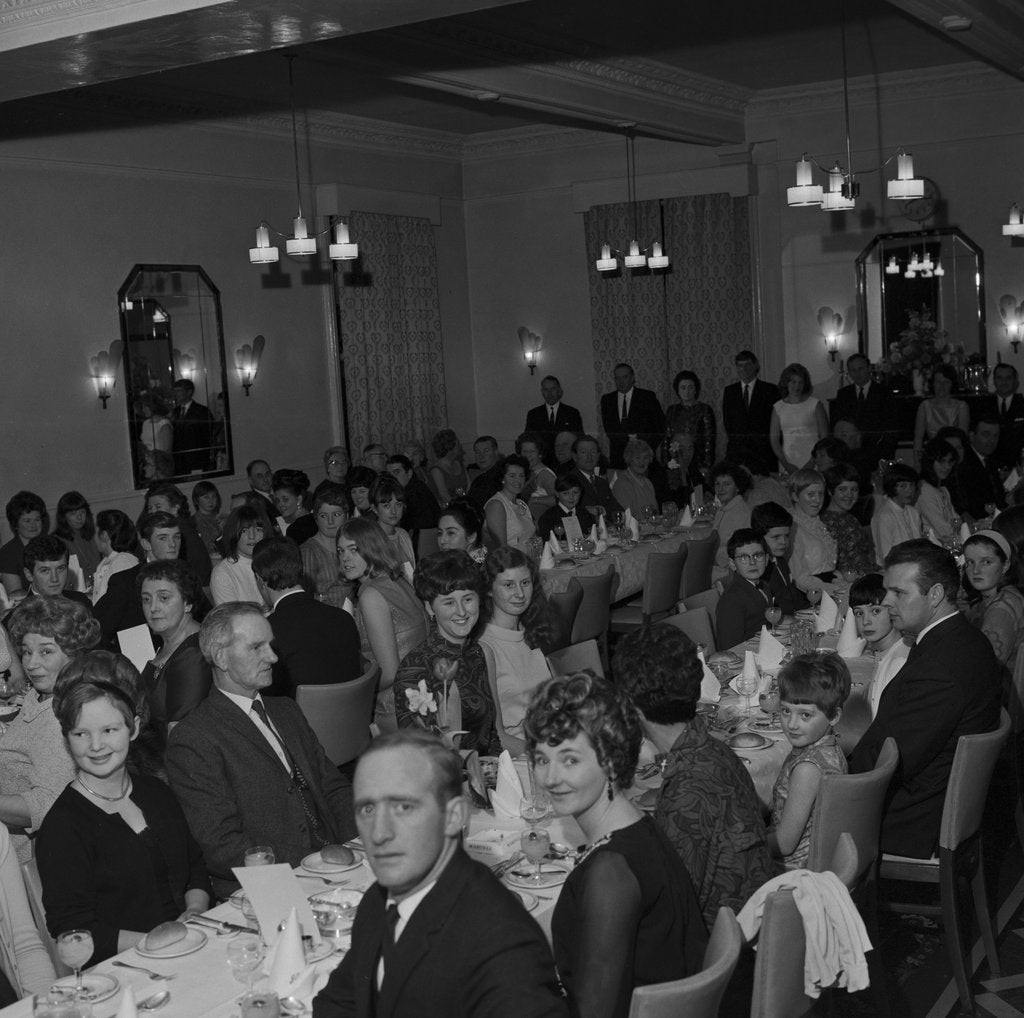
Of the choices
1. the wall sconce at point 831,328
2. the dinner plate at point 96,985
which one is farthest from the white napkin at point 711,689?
the wall sconce at point 831,328

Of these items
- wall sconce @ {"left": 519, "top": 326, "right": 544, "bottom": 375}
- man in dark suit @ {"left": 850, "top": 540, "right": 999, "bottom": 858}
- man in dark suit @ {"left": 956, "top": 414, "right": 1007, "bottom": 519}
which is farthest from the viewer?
wall sconce @ {"left": 519, "top": 326, "right": 544, "bottom": 375}

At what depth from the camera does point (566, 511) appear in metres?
9.93

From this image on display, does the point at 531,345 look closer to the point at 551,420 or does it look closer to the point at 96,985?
the point at 551,420

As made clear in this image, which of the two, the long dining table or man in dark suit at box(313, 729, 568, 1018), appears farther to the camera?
the long dining table

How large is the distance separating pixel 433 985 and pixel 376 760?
37 cm

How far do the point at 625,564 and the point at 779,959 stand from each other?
21.0 feet

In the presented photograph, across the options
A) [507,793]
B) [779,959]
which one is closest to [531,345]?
[507,793]

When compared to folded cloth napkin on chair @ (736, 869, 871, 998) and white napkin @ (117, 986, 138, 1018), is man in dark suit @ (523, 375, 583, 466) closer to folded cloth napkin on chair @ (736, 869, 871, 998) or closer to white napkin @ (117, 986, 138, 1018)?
folded cloth napkin on chair @ (736, 869, 871, 998)

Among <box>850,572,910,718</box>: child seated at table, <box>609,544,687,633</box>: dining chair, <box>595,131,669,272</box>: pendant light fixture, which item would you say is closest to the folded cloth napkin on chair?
<box>850,572,910,718</box>: child seated at table

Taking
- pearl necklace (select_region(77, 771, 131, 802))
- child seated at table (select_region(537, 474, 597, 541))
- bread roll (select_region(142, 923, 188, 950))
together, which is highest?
child seated at table (select_region(537, 474, 597, 541))

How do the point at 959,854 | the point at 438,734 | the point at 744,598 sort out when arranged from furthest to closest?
the point at 744,598, the point at 438,734, the point at 959,854

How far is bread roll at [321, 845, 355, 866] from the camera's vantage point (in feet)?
11.9

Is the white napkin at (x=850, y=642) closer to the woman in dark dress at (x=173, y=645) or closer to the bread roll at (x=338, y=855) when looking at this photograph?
the woman in dark dress at (x=173, y=645)

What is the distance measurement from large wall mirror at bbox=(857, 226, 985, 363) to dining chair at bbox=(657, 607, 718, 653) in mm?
8461
